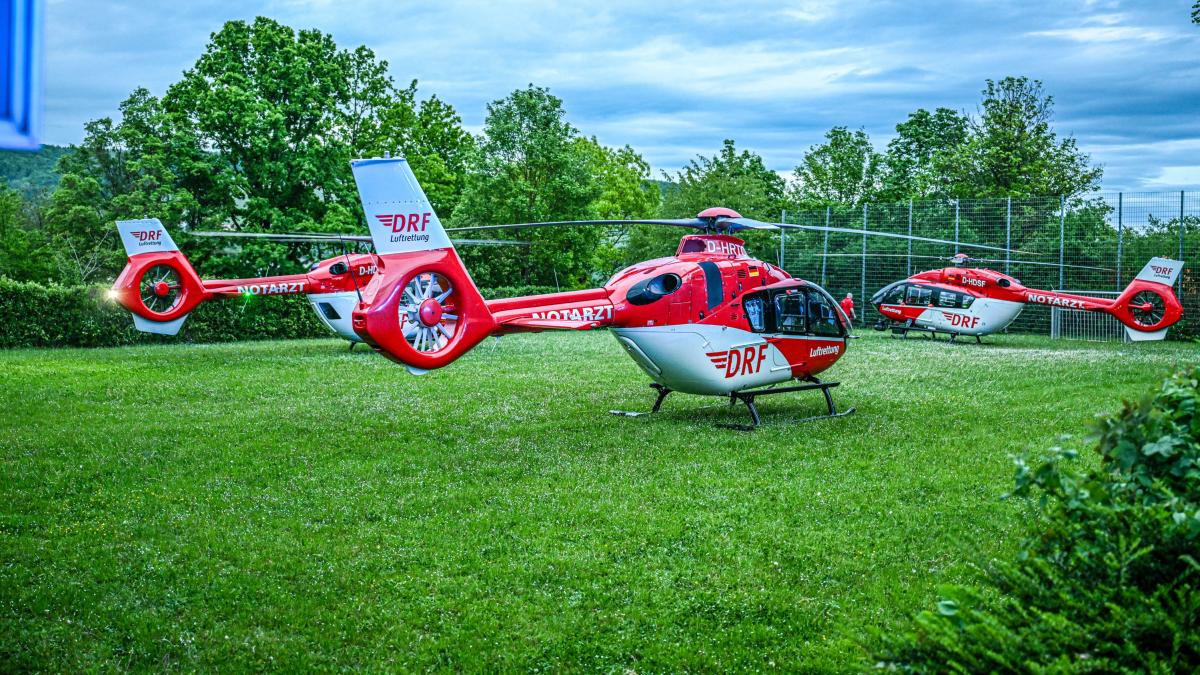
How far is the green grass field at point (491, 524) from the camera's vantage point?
5.34m

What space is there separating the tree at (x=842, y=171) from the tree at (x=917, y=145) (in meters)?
0.92

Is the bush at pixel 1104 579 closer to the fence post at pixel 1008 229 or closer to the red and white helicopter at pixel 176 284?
the red and white helicopter at pixel 176 284

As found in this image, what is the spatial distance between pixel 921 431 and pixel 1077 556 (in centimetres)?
851

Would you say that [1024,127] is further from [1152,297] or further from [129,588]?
[129,588]

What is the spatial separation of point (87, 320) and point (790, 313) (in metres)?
18.8

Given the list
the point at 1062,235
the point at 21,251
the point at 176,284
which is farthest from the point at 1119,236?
Result: the point at 21,251

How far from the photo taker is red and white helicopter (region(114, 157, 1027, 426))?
9.31m

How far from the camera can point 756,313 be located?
471 inches

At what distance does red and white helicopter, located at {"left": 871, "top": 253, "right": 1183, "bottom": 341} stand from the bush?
2009cm

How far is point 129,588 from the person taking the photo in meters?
6.09

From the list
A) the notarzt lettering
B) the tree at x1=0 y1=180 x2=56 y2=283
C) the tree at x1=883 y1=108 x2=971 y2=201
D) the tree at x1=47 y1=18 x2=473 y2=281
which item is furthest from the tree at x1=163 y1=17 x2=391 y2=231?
the tree at x1=883 y1=108 x2=971 y2=201

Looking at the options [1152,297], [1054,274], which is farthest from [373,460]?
[1054,274]

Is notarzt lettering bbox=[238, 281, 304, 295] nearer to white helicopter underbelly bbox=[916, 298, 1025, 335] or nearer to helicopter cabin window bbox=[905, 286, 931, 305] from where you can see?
helicopter cabin window bbox=[905, 286, 931, 305]

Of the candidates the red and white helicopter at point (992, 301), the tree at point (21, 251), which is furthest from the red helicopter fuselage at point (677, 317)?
the tree at point (21, 251)
